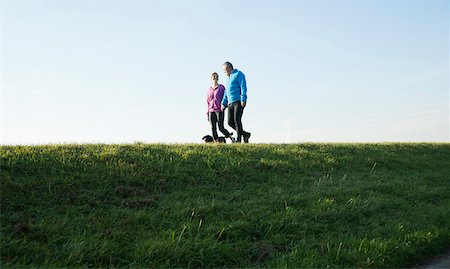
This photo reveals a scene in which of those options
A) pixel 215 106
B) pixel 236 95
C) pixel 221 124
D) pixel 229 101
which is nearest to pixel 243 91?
pixel 236 95

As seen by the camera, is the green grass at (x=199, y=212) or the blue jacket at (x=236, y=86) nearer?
the green grass at (x=199, y=212)

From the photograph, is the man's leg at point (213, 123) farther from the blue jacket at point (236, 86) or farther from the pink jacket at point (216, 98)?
the blue jacket at point (236, 86)

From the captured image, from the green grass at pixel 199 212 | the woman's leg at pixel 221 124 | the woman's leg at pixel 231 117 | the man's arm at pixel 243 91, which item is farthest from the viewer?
the woman's leg at pixel 221 124

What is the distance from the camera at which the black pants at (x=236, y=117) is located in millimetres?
14836

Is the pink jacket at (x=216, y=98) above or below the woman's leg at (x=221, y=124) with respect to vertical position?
above

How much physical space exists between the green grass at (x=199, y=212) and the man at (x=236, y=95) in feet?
13.4

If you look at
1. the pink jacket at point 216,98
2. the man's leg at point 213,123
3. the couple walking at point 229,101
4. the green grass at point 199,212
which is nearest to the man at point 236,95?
the couple walking at point 229,101

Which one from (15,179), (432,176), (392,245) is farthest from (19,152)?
(432,176)

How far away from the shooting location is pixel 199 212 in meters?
6.54

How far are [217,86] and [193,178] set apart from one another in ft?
24.9

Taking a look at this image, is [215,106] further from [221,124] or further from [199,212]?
[199,212]

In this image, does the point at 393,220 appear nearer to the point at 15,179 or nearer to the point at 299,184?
the point at 299,184

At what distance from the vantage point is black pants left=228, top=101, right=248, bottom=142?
14.8m

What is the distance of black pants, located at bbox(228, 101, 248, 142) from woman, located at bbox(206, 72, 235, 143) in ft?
1.28
